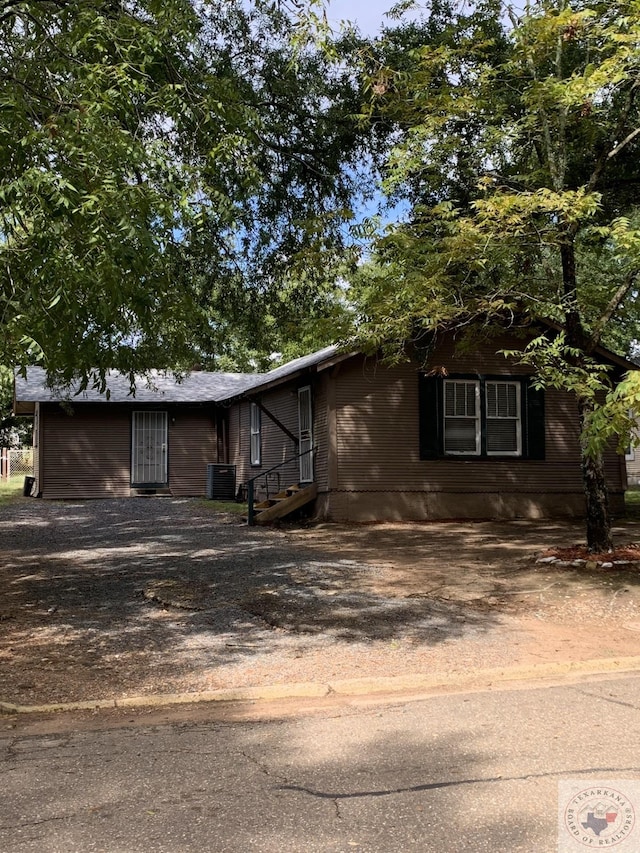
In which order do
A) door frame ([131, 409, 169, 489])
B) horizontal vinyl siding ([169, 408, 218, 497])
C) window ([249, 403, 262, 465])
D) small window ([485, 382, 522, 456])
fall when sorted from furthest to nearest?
horizontal vinyl siding ([169, 408, 218, 497]), door frame ([131, 409, 169, 489]), window ([249, 403, 262, 465]), small window ([485, 382, 522, 456])

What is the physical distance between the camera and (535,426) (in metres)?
18.2

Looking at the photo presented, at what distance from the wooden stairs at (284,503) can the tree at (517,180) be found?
583 centimetres

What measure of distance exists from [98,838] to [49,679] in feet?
9.86

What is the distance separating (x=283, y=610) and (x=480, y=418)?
10.5 m

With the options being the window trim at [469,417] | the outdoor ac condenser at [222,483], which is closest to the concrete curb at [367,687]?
the window trim at [469,417]

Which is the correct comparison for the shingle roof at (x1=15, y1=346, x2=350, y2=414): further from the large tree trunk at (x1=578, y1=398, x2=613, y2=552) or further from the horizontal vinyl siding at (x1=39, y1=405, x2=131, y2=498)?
the large tree trunk at (x1=578, y1=398, x2=613, y2=552)

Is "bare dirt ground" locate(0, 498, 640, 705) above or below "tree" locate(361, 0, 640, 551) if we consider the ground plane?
below

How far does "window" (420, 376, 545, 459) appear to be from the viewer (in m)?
17.6

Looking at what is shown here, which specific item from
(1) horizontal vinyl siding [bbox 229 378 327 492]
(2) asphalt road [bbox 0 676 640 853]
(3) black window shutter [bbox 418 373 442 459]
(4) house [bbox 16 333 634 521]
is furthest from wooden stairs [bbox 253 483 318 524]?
(2) asphalt road [bbox 0 676 640 853]

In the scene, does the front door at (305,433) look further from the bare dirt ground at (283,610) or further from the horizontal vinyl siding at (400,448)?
the bare dirt ground at (283,610)

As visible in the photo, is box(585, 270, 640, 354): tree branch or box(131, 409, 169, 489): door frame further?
box(131, 409, 169, 489): door frame

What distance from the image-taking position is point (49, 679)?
Result: 612 cm

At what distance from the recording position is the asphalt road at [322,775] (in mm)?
3363

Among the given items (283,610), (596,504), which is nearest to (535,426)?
(596,504)
